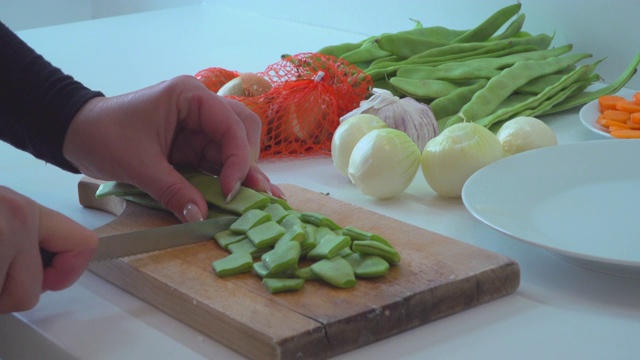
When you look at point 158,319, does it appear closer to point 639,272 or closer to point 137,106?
point 137,106

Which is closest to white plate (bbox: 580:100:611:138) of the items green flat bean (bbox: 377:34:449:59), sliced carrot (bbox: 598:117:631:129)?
sliced carrot (bbox: 598:117:631:129)

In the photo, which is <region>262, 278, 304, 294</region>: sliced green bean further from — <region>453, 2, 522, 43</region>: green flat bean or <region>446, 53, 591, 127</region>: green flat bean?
<region>453, 2, 522, 43</region>: green flat bean

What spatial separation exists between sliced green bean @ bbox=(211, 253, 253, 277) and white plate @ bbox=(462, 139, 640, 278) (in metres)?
0.25

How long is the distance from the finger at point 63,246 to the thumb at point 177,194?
0.19m

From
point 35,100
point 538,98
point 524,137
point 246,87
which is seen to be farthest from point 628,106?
point 35,100

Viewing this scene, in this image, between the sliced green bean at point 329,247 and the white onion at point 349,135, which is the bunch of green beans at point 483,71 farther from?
the sliced green bean at point 329,247

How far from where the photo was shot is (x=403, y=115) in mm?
1275

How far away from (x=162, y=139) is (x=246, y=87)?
37 centimetres

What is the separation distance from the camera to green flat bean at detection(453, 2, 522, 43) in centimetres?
169

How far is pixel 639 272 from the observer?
2.85 feet

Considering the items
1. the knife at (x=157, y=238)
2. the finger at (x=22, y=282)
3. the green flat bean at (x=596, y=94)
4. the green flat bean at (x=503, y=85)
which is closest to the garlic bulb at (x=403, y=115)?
the green flat bean at (x=503, y=85)

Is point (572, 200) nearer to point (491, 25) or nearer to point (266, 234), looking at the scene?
point (266, 234)

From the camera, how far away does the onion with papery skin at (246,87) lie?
1.40 metres

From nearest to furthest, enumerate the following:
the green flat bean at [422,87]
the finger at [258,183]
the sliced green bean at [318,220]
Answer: the sliced green bean at [318,220], the finger at [258,183], the green flat bean at [422,87]
